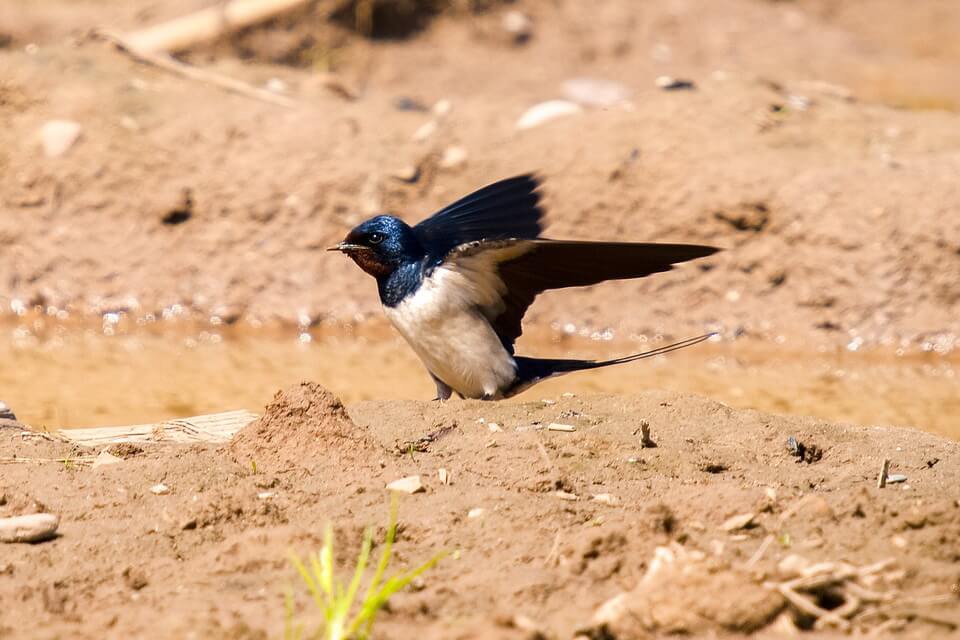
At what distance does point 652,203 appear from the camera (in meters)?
7.07

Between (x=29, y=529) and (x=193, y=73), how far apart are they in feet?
19.0

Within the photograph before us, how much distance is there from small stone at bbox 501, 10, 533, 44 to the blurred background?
1910mm

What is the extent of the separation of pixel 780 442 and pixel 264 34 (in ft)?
21.4

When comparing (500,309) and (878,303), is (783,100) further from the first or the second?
(500,309)

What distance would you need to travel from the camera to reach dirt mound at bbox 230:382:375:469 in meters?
3.31

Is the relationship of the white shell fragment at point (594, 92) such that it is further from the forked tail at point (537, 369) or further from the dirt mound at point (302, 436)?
the dirt mound at point (302, 436)

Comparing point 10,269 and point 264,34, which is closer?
point 10,269

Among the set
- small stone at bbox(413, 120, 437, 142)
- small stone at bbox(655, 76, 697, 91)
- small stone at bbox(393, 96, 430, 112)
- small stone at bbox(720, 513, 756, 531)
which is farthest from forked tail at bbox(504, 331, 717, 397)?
small stone at bbox(393, 96, 430, 112)

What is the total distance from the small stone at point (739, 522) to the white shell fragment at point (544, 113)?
5125mm

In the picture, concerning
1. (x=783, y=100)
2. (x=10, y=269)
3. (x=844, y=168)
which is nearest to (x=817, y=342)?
(x=844, y=168)

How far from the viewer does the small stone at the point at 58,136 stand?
7.60 m

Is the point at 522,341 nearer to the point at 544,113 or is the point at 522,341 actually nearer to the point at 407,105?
the point at 544,113

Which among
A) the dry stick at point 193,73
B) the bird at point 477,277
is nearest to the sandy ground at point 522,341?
the dry stick at point 193,73

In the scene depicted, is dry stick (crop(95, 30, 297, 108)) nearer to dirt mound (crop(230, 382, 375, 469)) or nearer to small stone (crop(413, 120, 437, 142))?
small stone (crop(413, 120, 437, 142))
